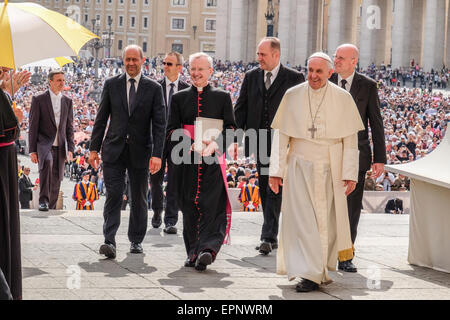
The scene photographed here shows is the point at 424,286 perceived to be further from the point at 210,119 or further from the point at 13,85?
the point at 13,85

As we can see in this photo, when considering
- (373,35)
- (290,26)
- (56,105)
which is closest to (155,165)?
(56,105)

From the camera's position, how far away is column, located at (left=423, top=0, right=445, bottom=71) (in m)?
53.8

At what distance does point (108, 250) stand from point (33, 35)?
2037 mm

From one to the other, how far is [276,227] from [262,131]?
0.96 metres

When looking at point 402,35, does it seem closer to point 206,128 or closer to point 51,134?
point 51,134

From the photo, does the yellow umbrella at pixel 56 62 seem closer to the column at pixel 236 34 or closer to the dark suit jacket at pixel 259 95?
the dark suit jacket at pixel 259 95

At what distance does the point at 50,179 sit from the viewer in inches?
443

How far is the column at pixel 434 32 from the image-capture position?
5384 centimetres

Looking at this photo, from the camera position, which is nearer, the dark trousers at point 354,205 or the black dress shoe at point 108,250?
the black dress shoe at point 108,250

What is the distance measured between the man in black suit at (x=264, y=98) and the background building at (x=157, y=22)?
10273 cm

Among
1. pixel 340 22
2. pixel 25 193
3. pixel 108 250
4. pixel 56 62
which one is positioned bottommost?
pixel 25 193

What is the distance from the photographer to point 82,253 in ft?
27.0

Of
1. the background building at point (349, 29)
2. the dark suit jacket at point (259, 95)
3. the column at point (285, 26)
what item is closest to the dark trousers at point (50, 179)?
the dark suit jacket at point (259, 95)

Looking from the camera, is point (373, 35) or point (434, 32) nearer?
point (434, 32)
